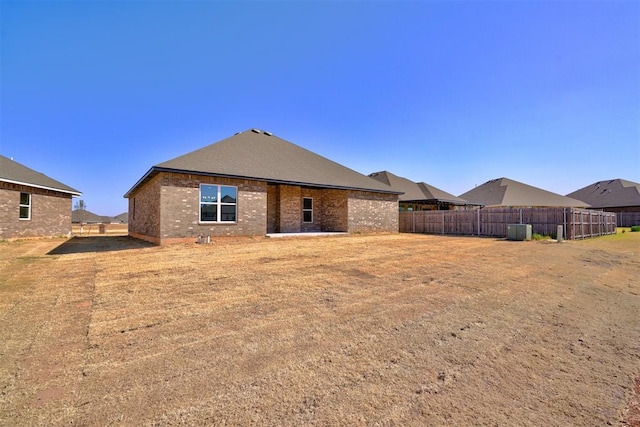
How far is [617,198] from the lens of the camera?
41.5 m

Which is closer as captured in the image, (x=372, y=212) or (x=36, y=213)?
(x=36, y=213)

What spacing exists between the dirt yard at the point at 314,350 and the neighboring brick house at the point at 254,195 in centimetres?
590

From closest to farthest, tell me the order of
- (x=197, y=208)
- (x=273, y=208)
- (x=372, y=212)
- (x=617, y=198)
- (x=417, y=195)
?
1. (x=197, y=208)
2. (x=273, y=208)
3. (x=372, y=212)
4. (x=417, y=195)
5. (x=617, y=198)

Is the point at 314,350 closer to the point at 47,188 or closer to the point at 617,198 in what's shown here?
the point at 47,188

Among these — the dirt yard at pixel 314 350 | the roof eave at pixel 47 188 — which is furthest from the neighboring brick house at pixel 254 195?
the dirt yard at pixel 314 350

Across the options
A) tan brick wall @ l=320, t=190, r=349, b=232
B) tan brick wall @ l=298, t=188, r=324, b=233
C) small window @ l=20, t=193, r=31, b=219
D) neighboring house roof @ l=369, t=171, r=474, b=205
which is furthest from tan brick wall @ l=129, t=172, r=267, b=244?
neighboring house roof @ l=369, t=171, r=474, b=205

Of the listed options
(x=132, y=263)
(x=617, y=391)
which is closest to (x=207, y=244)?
(x=132, y=263)

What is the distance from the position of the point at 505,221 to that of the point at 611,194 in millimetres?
37761

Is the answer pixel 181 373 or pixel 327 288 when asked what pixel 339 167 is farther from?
pixel 181 373

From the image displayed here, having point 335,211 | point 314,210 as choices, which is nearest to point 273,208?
point 314,210

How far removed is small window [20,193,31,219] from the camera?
53.4 ft

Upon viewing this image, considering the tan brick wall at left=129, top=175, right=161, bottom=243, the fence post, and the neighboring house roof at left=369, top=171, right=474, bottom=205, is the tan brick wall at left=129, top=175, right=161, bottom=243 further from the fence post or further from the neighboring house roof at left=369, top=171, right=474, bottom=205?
the neighboring house roof at left=369, top=171, right=474, bottom=205

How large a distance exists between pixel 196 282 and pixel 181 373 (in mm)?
3694

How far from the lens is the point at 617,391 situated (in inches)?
114
